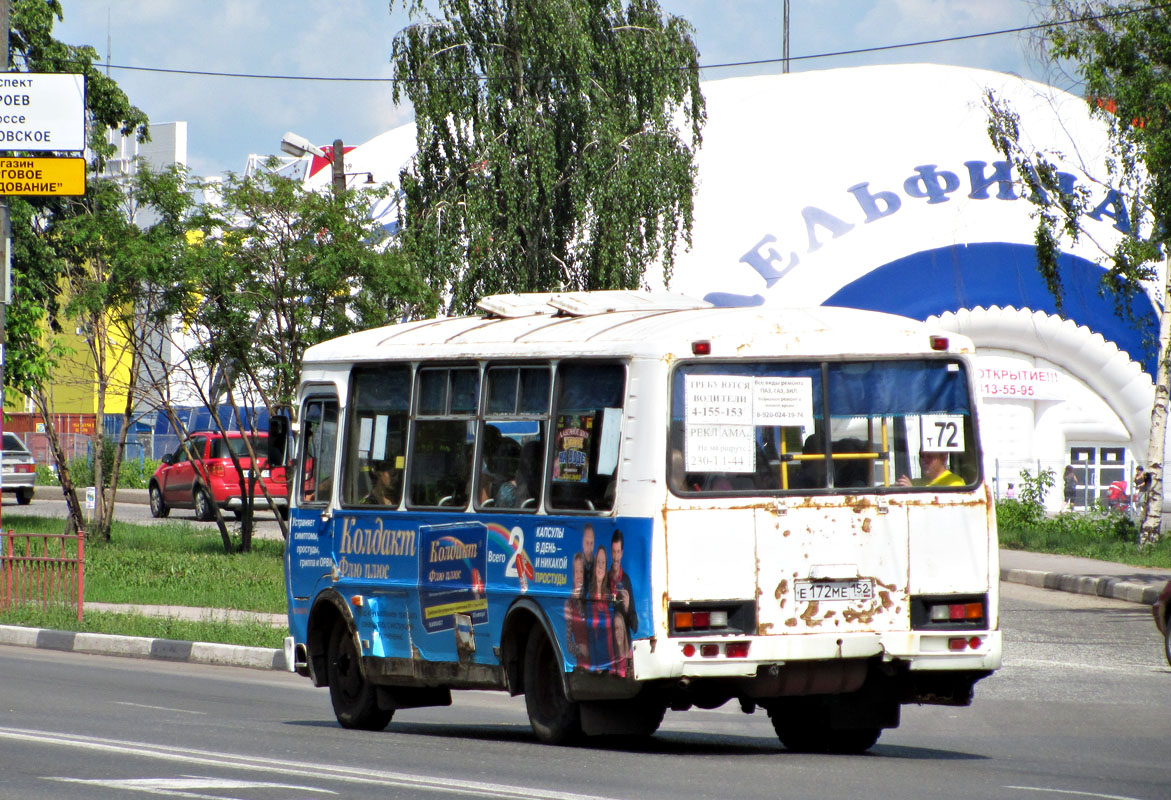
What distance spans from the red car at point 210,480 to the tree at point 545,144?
532 centimetres

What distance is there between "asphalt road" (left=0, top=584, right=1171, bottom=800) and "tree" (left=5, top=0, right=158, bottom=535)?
13.9 meters

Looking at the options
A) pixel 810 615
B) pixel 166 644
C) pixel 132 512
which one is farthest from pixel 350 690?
pixel 132 512

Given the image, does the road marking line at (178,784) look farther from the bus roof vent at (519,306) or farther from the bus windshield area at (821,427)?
the bus roof vent at (519,306)

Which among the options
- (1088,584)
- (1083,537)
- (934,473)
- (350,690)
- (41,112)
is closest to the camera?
(934,473)

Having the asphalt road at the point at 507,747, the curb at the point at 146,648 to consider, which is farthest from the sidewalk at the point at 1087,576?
the curb at the point at 146,648

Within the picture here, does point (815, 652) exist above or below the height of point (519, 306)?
below

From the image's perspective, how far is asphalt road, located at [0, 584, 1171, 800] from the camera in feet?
27.3

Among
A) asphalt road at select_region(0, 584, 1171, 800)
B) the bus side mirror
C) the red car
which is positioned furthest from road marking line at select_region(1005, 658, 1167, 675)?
the red car

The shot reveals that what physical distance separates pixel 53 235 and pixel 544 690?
24170mm

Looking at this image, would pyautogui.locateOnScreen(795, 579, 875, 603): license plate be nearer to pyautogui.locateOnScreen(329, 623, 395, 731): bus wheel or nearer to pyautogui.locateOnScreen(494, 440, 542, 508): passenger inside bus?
pyautogui.locateOnScreen(494, 440, 542, 508): passenger inside bus

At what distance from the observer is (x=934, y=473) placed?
10.1 metres

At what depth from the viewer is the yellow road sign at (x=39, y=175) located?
2044cm

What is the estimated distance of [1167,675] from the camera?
1530 centimetres

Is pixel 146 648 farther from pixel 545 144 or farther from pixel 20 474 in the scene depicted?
pixel 20 474
